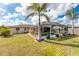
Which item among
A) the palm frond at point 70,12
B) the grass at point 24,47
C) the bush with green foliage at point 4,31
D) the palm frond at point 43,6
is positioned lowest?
the grass at point 24,47

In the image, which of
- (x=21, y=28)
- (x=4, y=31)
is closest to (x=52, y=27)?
(x=21, y=28)

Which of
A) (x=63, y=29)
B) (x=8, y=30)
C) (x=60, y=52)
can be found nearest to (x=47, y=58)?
(x=60, y=52)

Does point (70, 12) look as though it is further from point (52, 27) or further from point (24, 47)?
point (24, 47)

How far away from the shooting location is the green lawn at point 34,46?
2.19 m

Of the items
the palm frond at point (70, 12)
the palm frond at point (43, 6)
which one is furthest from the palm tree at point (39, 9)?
the palm frond at point (70, 12)

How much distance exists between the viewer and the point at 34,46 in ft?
7.30

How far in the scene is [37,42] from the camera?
2.25 meters

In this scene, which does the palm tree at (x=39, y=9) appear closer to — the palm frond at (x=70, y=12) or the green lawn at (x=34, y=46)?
the green lawn at (x=34, y=46)

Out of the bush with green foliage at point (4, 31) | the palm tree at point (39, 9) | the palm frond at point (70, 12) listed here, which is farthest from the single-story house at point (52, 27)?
the bush with green foliage at point (4, 31)

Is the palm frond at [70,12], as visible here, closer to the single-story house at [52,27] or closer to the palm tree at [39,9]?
the single-story house at [52,27]

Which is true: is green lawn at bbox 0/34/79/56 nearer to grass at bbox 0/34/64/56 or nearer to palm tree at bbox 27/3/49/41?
grass at bbox 0/34/64/56

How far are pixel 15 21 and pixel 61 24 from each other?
0.55 m

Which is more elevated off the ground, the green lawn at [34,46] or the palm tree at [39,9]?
the palm tree at [39,9]

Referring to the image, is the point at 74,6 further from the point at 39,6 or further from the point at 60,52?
the point at 60,52
